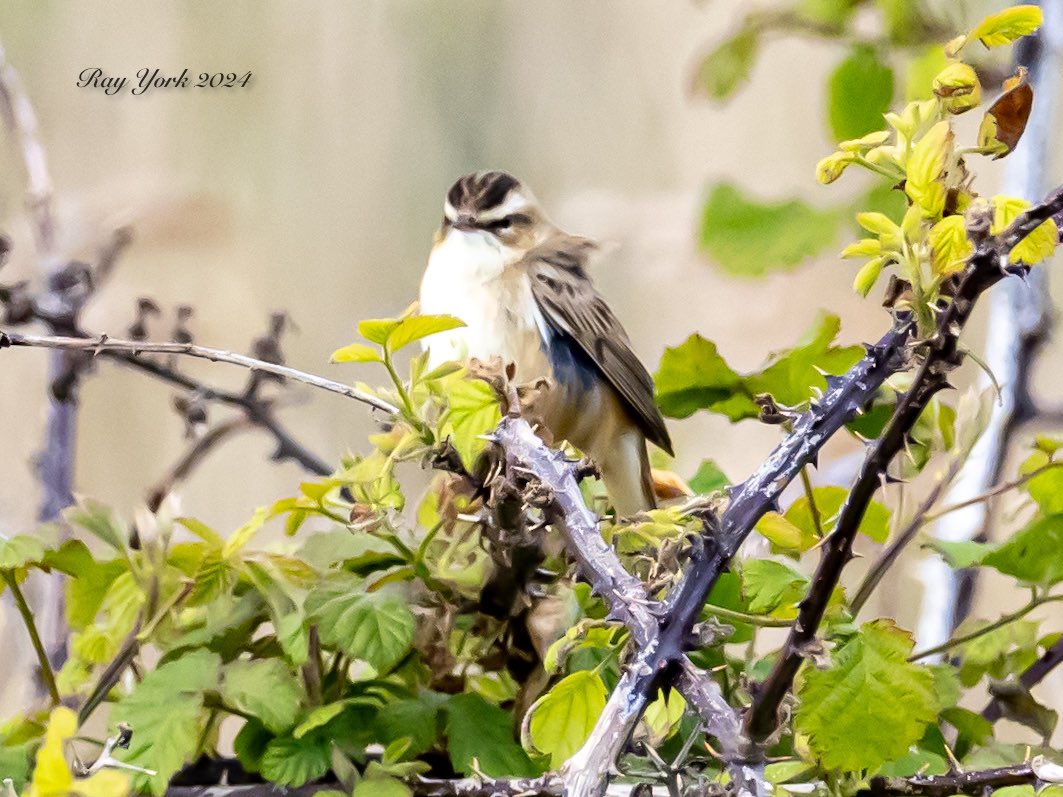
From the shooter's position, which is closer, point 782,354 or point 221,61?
point 782,354

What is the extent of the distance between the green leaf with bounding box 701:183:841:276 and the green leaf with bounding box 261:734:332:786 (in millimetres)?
516

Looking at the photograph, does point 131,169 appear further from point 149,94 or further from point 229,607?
point 229,607

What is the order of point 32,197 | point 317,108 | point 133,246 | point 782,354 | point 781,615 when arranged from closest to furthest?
point 781,615
point 782,354
point 32,197
point 133,246
point 317,108

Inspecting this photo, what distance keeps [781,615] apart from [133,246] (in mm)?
1122

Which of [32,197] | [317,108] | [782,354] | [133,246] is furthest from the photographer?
[317,108]

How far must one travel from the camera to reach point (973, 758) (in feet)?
1.65

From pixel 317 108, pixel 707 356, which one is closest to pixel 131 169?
pixel 317 108

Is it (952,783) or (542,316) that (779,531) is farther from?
(542,316)

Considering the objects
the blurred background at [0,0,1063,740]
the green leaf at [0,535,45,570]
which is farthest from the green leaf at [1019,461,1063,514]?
the blurred background at [0,0,1063,740]

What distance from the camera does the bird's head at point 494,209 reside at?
107 centimetres

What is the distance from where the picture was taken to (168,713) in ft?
1.49

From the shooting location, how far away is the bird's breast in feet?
3.40

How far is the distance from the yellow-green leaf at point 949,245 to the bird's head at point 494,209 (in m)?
0.74

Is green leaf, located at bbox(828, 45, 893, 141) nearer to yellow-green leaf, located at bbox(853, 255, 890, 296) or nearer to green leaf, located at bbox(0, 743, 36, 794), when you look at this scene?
yellow-green leaf, located at bbox(853, 255, 890, 296)
